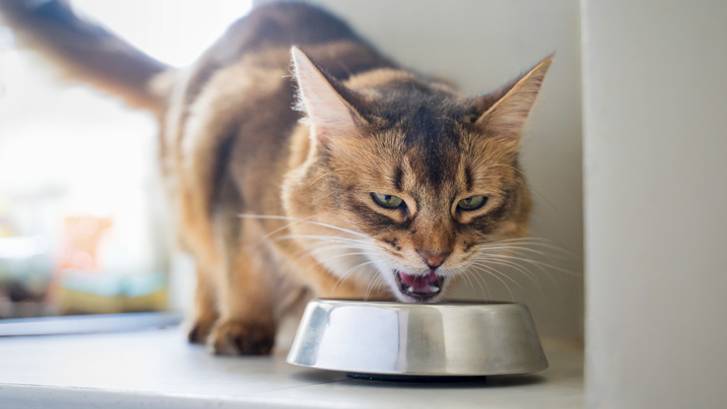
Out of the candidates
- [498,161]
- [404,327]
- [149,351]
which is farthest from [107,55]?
[404,327]

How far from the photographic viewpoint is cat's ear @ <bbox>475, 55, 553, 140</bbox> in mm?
1074

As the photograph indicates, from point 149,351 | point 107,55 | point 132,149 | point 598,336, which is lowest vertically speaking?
point 149,351

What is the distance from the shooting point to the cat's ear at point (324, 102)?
108 cm

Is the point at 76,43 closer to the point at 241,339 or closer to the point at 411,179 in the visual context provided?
the point at 241,339

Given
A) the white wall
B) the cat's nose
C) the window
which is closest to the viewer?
the cat's nose

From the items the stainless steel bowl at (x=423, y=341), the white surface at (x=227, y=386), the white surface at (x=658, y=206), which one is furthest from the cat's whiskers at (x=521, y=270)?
the white surface at (x=658, y=206)

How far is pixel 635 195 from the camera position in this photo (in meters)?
0.59

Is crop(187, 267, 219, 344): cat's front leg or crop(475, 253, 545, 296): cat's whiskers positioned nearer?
crop(475, 253, 545, 296): cat's whiskers

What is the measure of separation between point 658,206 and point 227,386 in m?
0.49

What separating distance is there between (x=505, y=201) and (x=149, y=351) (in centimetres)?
60

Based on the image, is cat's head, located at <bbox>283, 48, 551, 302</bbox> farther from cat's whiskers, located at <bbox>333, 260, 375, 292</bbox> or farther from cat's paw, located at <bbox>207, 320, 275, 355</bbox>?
cat's paw, located at <bbox>207, 320, 275, 355</bbox>

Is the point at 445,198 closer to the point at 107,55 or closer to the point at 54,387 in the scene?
the point at 54,387

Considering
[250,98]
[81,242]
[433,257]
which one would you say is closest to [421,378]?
[433,257]

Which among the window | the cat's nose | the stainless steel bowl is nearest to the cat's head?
the cat's nose
